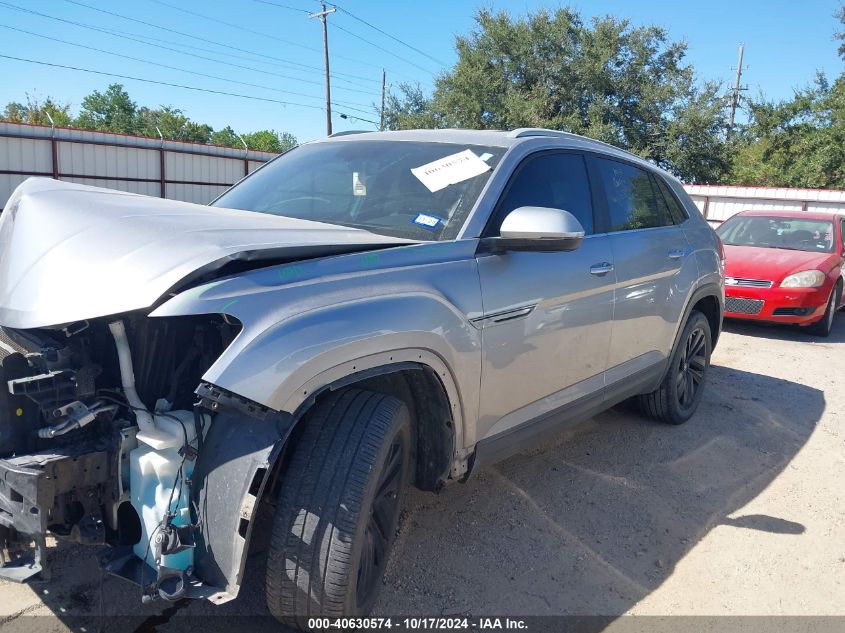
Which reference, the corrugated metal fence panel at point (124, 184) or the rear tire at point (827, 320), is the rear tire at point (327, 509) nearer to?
the rear tire at point (827, 320)

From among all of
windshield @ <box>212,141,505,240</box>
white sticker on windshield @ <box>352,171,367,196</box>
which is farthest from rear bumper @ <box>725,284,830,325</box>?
white sticker on windshield @ <box>352,171,367,196</box>

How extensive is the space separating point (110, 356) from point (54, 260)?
359mm

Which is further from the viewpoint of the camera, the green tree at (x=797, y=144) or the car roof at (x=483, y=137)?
the green tree at (x=797, y=144)

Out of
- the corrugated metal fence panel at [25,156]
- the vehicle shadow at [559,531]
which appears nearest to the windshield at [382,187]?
the vehicle shadow at [559,531]

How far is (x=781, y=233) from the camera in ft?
31.3

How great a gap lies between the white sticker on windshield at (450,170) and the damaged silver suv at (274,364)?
1 centimetres

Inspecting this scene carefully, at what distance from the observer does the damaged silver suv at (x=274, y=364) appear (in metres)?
1.94

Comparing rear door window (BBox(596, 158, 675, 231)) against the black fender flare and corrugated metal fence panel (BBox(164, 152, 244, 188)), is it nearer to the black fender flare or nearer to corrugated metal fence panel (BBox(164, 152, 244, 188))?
the black fender flare

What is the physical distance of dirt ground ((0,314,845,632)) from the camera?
2664mm

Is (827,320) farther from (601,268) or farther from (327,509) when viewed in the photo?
(327,509)

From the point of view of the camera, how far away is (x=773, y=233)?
955 centimetres

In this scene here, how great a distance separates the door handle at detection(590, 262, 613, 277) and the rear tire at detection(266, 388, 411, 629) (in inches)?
64.2

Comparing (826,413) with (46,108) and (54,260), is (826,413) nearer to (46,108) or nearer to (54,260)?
(54,260)

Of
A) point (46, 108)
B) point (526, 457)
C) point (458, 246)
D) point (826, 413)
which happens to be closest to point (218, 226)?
point (458, 246)
